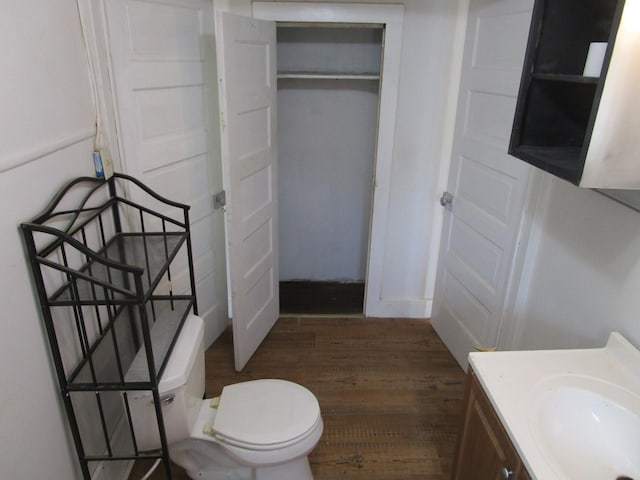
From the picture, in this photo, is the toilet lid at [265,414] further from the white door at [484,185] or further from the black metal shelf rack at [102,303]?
the white door at [484,185]

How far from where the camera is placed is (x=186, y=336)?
1661mm

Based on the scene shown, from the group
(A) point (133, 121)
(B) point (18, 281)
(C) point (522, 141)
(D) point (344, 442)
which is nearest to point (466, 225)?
(C) point (522, 141)

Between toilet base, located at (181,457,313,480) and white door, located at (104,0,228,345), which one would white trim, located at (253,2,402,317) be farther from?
toilet base, located at (181,457,313,480)

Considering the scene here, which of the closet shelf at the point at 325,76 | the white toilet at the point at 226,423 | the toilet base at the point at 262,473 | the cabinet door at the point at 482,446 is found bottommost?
the toilet base at the point at 262,473

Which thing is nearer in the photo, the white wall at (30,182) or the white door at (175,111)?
the white wall at (30,182)

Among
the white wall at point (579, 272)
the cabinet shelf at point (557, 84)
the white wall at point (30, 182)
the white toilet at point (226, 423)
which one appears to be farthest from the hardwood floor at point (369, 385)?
the cabinet shelf at point (557, 84)

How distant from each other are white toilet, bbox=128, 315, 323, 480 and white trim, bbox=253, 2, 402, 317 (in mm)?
1310

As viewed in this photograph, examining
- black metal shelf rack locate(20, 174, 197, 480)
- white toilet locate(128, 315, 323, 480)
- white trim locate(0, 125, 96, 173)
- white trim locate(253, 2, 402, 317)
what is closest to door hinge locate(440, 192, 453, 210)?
white trim locate(253, 2, 402, 317)

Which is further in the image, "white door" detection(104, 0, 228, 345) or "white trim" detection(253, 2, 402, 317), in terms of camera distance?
Result: "white trim" detection(253, 2, 402, 317)

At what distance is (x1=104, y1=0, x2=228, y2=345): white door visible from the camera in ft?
5.92

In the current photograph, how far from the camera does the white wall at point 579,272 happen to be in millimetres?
1342

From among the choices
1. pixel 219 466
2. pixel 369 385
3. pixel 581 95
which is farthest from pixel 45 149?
pixel 369 385

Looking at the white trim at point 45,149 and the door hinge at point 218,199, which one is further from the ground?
the white trim at point 45,149

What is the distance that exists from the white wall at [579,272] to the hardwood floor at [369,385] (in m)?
0.53
